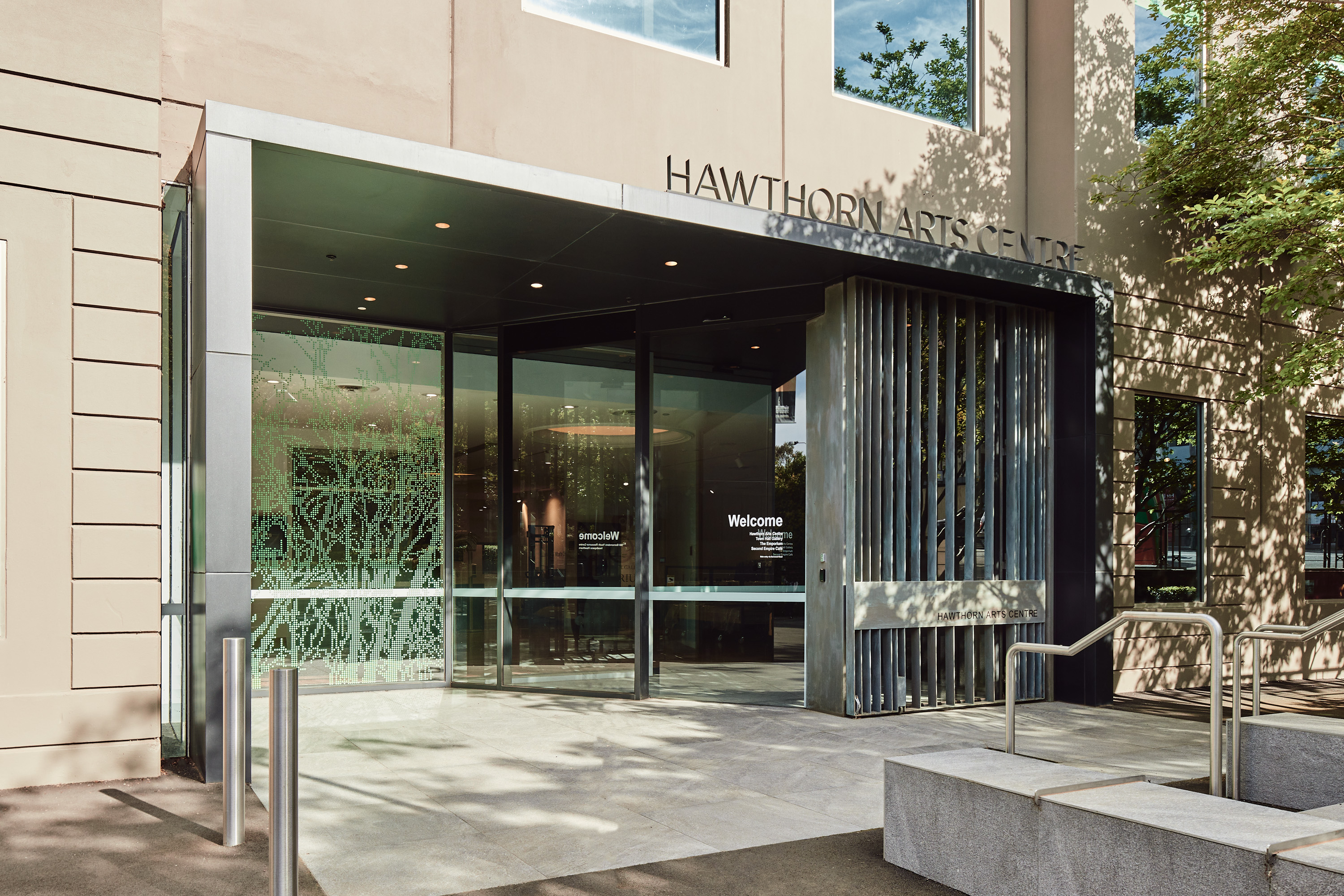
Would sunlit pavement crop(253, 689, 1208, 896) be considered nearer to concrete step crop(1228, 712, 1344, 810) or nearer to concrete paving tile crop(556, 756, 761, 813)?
concrete paving tile crop(556, 756, 761, 813)

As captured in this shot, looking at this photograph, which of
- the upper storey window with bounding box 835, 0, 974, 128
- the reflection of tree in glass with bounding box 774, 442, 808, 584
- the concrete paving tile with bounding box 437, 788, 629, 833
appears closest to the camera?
the concrete paving tile with bounding box 437, 788, 629, 833

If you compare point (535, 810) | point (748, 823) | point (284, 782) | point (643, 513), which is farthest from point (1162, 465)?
point (284, 782)

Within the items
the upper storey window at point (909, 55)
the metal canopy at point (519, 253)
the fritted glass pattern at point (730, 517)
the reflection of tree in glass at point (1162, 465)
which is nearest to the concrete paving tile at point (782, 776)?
the fritted glass pattern at point (730, 517)

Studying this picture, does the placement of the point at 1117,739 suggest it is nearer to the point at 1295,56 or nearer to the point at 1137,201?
the point at 1137,201

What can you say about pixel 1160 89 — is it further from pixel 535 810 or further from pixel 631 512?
pixel 535 810

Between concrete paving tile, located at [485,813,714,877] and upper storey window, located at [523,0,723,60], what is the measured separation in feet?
19.9

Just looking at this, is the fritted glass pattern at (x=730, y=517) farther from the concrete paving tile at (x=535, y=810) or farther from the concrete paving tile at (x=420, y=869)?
the concrete paving tile at (x=420, y=869)

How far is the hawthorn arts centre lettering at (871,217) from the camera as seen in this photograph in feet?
27.5

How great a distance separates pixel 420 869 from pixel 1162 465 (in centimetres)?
910

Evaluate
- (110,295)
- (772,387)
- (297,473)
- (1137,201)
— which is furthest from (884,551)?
(110,295)

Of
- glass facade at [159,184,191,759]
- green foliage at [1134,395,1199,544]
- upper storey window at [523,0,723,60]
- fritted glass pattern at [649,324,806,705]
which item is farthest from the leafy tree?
glass facade at [159,184,191,759]

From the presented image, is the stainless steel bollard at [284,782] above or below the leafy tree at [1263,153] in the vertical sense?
below

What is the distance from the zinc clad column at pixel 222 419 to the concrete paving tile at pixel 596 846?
196cm

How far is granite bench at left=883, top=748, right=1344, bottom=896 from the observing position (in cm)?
339
